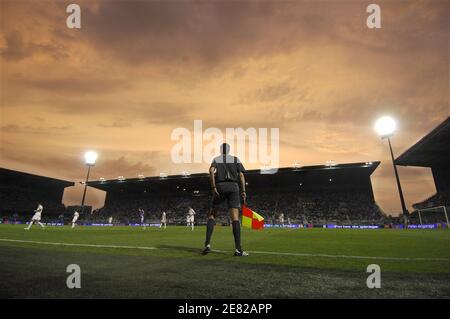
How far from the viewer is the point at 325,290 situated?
2488 mm

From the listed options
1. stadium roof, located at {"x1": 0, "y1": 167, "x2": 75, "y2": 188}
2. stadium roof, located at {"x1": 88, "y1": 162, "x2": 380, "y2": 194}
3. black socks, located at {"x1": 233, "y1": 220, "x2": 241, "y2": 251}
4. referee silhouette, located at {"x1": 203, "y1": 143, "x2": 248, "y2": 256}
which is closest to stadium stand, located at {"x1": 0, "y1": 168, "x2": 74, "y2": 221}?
stadium roof, located at {"x1": 0, "y1": 167, "x2": 75, "y2": 188}

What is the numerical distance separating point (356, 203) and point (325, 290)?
4916 cm

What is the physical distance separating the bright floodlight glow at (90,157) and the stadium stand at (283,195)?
1074cm

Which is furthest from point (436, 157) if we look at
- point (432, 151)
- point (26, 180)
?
point (26, 180)

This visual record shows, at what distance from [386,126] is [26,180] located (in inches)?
2705

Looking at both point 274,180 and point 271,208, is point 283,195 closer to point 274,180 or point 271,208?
point 271,208

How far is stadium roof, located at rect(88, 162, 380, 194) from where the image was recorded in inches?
1692

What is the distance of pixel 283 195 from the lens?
51.1m

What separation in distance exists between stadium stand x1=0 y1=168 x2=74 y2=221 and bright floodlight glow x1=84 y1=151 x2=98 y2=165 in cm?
2128

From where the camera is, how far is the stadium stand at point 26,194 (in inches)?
2175

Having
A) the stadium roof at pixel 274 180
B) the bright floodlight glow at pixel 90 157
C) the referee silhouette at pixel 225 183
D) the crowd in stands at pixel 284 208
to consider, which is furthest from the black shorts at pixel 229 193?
the bright floodlight glow at pixel 90 157

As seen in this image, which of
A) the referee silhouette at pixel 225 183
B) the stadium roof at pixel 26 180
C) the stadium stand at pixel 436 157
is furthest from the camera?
the stadium roof at pixel 26 180

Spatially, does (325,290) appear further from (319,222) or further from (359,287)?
(319,222)

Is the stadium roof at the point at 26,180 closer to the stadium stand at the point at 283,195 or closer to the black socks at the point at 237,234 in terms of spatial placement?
the stadium stand at the point at 283,195
